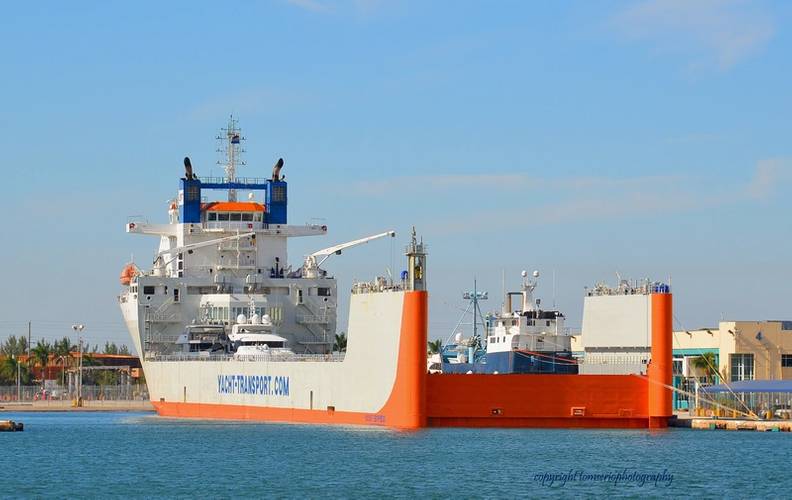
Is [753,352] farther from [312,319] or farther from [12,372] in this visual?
[12,372]

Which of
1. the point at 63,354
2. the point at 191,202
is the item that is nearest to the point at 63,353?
the point at 63,354

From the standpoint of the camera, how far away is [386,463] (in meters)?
46.4

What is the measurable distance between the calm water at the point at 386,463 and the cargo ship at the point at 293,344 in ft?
3.56

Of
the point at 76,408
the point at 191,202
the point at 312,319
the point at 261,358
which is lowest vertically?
the point at 76,408

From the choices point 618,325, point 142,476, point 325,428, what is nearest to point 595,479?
point 142,476

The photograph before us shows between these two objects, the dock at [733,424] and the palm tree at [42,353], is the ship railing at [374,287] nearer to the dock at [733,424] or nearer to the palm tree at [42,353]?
the dock at [733,424]

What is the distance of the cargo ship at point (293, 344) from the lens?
181ft

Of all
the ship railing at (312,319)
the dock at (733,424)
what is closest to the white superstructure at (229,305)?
the ship railing at (312,319)

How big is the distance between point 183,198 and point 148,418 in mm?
11683

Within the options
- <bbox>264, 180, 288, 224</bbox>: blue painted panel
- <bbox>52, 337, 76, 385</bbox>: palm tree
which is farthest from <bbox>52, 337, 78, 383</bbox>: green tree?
<bbox>264, 180, 288, 224</bbox>: blue painted panel

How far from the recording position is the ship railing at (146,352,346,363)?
63675mm

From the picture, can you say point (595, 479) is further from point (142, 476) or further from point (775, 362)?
point (775, 362)

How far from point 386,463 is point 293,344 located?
92.5 feet

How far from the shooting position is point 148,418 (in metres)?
80.1
